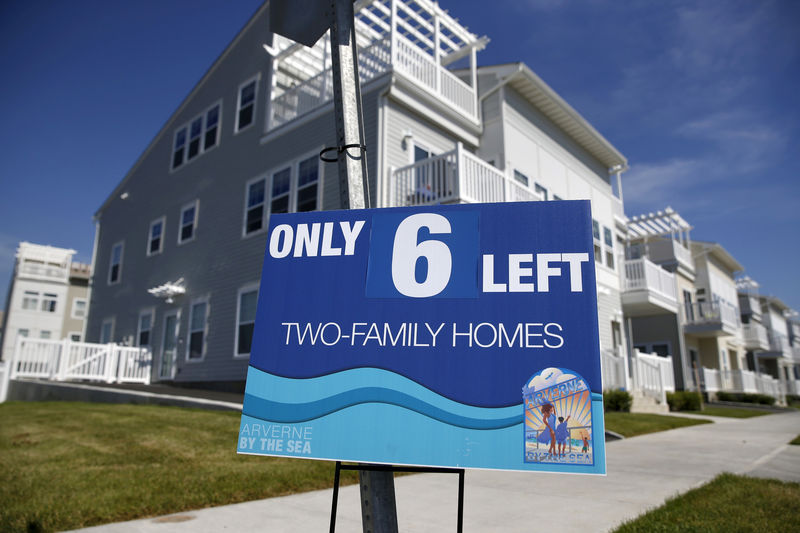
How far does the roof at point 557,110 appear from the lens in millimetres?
14812

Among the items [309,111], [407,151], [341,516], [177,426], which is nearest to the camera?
[341,516]

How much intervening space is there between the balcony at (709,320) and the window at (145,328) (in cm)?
2277

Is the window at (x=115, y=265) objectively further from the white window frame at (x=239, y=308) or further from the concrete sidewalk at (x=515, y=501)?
the concrete sidewalk at (x=515, y=501)

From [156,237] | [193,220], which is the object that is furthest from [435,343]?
[156,237]

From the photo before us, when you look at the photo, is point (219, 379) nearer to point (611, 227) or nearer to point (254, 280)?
point (254, 280)

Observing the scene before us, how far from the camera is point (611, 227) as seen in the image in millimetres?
19578

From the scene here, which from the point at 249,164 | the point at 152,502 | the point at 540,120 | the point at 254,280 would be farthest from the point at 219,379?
the point at 540,120

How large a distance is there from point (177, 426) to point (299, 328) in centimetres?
647

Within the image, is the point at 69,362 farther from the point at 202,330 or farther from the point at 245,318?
the point at 245,318

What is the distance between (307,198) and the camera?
1352cm

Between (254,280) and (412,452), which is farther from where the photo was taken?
(254,280)

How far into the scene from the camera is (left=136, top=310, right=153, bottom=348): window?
1758cm

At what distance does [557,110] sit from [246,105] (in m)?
9.80

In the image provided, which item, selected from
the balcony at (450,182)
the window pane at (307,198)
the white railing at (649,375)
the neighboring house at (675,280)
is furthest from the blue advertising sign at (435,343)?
the neighboring house at (675,280)
